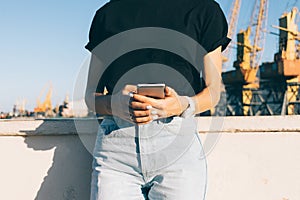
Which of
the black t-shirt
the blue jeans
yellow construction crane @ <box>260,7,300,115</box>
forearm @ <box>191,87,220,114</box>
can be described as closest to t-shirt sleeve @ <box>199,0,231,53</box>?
the black t-shirt

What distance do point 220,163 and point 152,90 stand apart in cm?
79

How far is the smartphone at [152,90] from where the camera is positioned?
1007mm

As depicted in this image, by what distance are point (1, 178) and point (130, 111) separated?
925 millimetres

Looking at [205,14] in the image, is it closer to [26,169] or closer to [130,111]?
[130,111]

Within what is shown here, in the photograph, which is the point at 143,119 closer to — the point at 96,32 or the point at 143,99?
the point at 143,99

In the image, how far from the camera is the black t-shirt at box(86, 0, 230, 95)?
119 centimetres

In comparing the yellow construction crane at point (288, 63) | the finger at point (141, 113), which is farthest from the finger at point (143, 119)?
the yellow construction crane at point (288, 63)

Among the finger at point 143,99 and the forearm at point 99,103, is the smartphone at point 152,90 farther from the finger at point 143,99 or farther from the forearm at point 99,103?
the forearm at point 99,103

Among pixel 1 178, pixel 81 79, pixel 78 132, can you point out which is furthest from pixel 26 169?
pixel 81 79

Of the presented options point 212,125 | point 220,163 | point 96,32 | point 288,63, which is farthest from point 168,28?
point 288,63

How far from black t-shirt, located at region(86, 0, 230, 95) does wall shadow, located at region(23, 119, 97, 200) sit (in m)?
0.51

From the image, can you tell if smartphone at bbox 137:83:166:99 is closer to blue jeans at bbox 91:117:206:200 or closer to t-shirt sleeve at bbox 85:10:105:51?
blue jeans at bbox 91:117:206:200

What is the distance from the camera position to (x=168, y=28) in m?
1.21

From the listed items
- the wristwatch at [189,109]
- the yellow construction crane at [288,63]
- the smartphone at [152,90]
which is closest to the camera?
the smartphone at [152,90]
